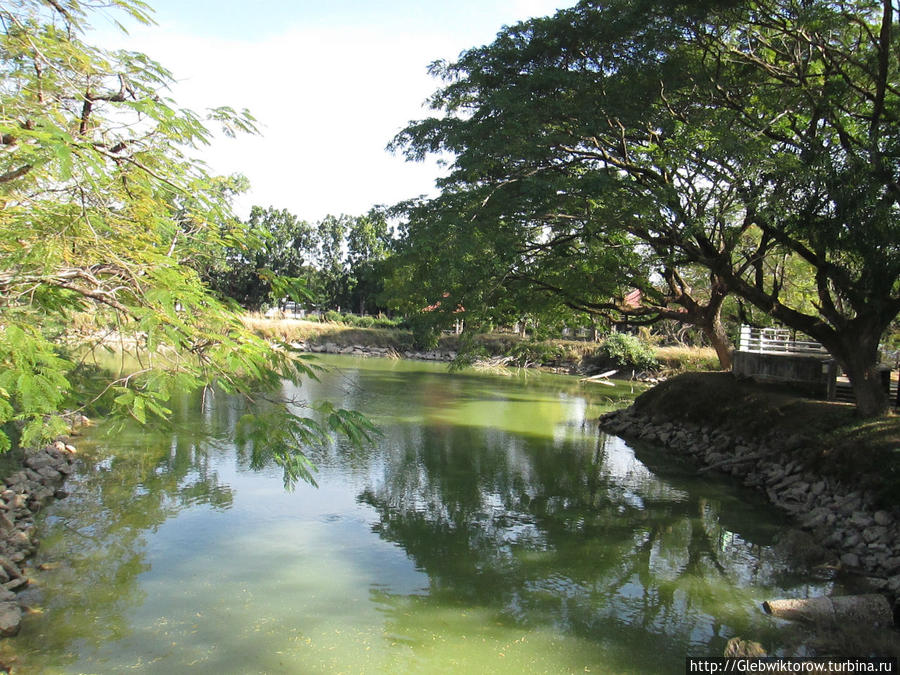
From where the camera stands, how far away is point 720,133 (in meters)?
8.59

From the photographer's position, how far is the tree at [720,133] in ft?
27.0

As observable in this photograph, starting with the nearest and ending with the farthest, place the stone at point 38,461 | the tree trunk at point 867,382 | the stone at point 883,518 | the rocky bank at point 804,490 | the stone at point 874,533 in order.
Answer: the rocky bank at point 804,490 < the stone at point 874,533 < the stone at point 883,518 < the stone at point 38,461 < the tree trunk at point 867,382

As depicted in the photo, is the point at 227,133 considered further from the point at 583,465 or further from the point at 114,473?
the point at 583,465

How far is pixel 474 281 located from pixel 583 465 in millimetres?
4682

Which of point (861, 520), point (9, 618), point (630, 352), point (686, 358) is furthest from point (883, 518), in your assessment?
point (630, 352)

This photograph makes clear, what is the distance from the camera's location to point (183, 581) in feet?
19.0

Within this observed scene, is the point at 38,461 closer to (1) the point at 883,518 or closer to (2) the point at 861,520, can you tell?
(2) the point at 861,520

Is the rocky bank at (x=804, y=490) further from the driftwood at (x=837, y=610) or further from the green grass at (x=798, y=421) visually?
the driftwood at (x=837, y=610)

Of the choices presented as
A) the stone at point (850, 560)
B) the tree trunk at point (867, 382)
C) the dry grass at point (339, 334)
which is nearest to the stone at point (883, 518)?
A: the stone at point (850, 560)

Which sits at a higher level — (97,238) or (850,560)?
(97,238)

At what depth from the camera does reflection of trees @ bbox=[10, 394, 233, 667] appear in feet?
16.0

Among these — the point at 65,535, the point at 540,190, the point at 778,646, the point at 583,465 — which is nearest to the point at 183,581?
the point at 65,535

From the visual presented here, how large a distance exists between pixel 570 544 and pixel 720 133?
6013 millimetres

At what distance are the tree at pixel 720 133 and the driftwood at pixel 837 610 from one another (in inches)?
174
